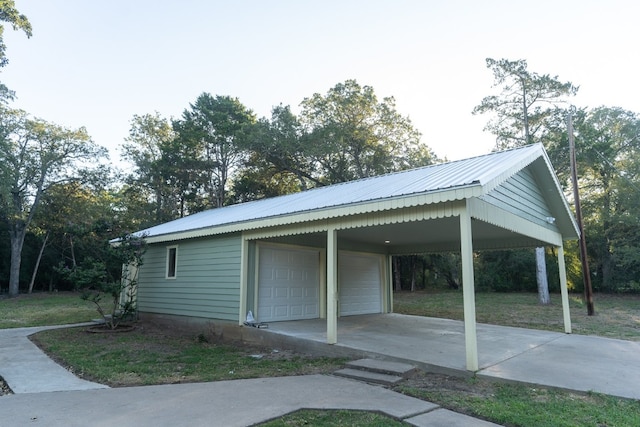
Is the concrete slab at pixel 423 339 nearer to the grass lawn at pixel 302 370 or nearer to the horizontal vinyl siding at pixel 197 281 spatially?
the grass lawn at pixel 302 370

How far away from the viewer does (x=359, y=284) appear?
477 inches

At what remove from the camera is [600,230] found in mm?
20906

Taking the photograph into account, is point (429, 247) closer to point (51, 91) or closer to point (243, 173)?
point (51, 91)

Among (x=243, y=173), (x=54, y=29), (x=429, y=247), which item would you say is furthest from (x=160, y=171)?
(x=429, y=247)

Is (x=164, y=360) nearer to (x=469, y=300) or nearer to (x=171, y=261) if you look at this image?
(x=171, y=261)

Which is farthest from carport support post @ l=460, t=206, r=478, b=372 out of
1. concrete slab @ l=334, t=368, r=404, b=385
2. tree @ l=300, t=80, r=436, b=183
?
tree @ l=300, t=80, r=436, b=183

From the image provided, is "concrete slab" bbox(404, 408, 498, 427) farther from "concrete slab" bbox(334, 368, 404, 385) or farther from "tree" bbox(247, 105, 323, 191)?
"tree" bbox(247, 105, 323, 191)

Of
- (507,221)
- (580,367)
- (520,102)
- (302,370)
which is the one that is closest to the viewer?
(580,367)

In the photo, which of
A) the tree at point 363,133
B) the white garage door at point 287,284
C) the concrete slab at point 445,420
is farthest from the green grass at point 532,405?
the tree at point 363,133

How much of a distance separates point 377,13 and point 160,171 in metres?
20.1

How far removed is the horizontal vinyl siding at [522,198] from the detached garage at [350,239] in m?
0.02

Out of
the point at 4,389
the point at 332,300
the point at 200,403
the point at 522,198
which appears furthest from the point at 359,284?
the point at 4,389

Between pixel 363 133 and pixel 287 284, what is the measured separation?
47.3ft

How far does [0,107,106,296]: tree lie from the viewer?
2053 centimetres
